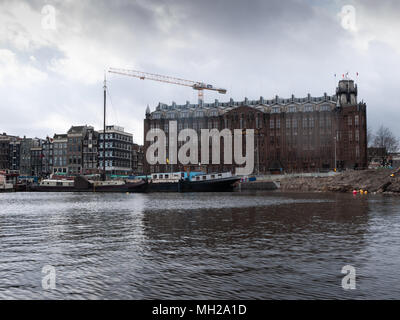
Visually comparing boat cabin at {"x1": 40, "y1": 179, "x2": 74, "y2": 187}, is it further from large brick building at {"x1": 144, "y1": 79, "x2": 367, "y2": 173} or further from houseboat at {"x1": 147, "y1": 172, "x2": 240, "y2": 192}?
large brick building at {"x1": 144, "y1": 79, "x2": 367, "y2": 173}

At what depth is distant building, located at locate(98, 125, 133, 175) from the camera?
528 feet

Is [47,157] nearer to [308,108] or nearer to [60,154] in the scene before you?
[60,154]

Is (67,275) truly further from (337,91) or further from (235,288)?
(337,91)

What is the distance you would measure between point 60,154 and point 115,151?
26585mm

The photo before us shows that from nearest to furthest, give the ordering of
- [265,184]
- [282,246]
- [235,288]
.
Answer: [235,288], [282,246], [265,184]

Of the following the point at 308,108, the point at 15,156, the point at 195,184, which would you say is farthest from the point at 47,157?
the point at 308,108

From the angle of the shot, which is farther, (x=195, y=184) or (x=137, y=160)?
(x=137, y=160)

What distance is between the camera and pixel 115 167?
162250mm

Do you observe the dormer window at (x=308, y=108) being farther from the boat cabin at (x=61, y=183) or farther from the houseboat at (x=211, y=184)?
the boat cabin at (x=61, y=183)

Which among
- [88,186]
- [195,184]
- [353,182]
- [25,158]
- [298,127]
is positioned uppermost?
[298,127]

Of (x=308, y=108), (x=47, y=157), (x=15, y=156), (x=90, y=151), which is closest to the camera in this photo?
(x=308, y=108)

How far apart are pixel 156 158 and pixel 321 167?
69.0m

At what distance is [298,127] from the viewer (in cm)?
Result: 15738
